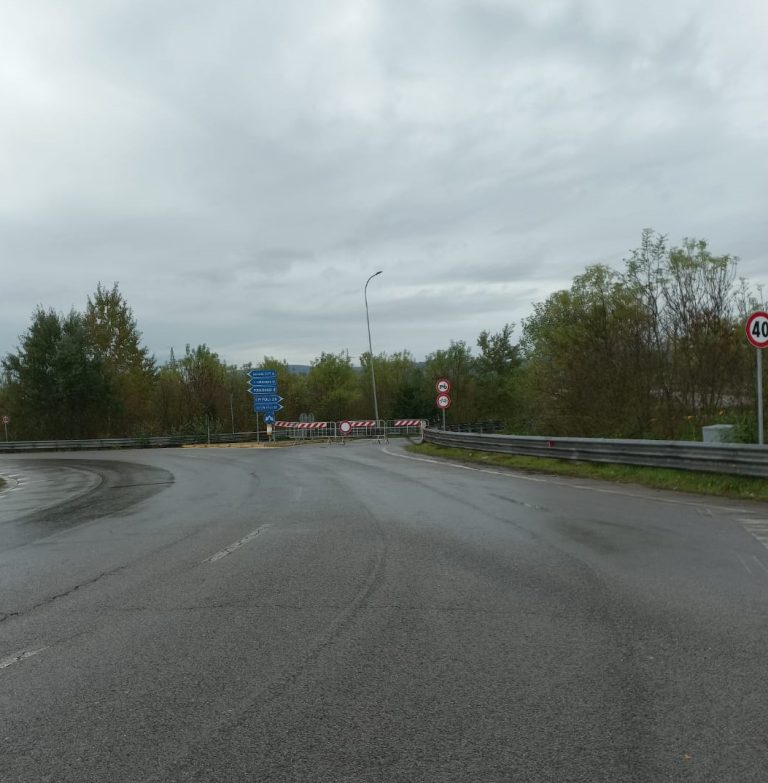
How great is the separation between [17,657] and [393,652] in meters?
2.71

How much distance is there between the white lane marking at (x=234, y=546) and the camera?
8558 mm

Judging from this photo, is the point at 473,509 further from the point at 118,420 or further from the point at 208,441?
the point at 118,420

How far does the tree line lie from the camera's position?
70.0ft

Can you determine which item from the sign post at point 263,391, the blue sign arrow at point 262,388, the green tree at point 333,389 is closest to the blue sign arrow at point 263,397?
the sign post at point 263,391

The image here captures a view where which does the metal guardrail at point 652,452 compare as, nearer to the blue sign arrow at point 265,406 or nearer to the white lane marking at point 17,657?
the white lane marking at point 17,657

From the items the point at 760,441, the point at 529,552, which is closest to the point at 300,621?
the point at 529,552

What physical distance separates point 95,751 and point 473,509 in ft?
29.8

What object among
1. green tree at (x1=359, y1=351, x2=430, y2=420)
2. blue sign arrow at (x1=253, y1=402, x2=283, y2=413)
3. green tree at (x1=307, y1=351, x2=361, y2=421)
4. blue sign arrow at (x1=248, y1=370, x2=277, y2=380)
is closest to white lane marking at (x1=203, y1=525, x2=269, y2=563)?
blue sign arrow at (x1=253, y1=402, x2=283, y2=413)

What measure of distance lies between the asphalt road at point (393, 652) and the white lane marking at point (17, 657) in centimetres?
2

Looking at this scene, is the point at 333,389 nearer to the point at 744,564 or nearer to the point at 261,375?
the point at 261,375

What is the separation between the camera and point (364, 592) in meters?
6.63

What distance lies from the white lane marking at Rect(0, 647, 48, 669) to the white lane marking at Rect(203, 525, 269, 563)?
316 cm

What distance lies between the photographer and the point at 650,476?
1562 centimetres

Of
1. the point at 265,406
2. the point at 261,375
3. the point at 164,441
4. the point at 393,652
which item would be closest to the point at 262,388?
the point at 261,375
